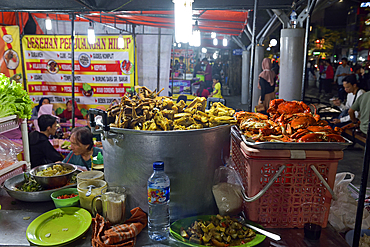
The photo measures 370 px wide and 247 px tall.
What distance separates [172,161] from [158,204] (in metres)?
0.26

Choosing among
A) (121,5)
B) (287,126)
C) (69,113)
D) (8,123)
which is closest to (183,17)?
(287,126)

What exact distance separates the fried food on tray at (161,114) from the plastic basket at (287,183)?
38 cm

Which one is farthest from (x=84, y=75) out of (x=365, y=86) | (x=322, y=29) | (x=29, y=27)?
(x=322, y=29)

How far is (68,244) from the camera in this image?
1.47 metres

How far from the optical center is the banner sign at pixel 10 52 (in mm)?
6676

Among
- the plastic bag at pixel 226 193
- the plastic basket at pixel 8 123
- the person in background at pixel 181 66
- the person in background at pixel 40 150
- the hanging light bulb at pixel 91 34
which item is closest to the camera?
the plastic bag at pixel 226 193

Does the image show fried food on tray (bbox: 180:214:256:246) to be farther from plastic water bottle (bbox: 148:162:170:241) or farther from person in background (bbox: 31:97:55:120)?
person in background (bbox: 31:97:55:120)

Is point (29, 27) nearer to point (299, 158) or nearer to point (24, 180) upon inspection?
point (24, 180)

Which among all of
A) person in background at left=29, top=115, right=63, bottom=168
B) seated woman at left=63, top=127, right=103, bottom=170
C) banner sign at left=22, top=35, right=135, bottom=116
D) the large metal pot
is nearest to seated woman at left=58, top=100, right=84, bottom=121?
banner sign at left=22, top=35, right=135, bottom=116

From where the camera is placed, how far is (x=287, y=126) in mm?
1799

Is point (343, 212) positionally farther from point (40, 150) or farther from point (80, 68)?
point (80, 68)

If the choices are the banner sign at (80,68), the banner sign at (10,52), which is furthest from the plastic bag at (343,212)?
the banner sign at (10,52)

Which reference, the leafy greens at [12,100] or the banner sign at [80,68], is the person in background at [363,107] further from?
the leafy greens at [12,100]

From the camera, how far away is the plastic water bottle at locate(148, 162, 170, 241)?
1449mm
